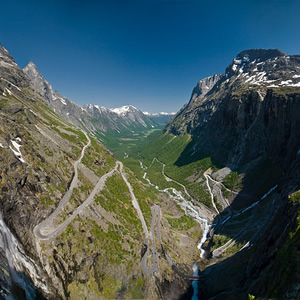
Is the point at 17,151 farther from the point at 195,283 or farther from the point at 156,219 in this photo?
the point at 195,283

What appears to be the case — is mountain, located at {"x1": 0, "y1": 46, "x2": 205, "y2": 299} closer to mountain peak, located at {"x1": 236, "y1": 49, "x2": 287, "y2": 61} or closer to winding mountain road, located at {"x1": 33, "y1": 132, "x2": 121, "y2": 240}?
winding mountain road, located at {"x1": 33, "y1": 132, "x2": 121, "y2": 240}

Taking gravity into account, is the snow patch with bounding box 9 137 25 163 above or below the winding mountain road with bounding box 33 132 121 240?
above

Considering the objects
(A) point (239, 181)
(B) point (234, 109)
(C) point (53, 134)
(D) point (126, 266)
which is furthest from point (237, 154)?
(C) point (53, 134)

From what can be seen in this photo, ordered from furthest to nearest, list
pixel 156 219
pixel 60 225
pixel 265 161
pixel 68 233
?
1. pixel 265 161
2. pixel 156 219
3. pixel 60 225
4. pixel 68 233

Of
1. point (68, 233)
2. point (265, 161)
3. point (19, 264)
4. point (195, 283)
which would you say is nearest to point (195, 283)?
point (195, 283)

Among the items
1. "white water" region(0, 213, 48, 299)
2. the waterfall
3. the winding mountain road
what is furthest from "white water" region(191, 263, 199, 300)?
the winding mountain road

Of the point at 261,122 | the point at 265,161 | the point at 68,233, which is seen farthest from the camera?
the point at 261,122
